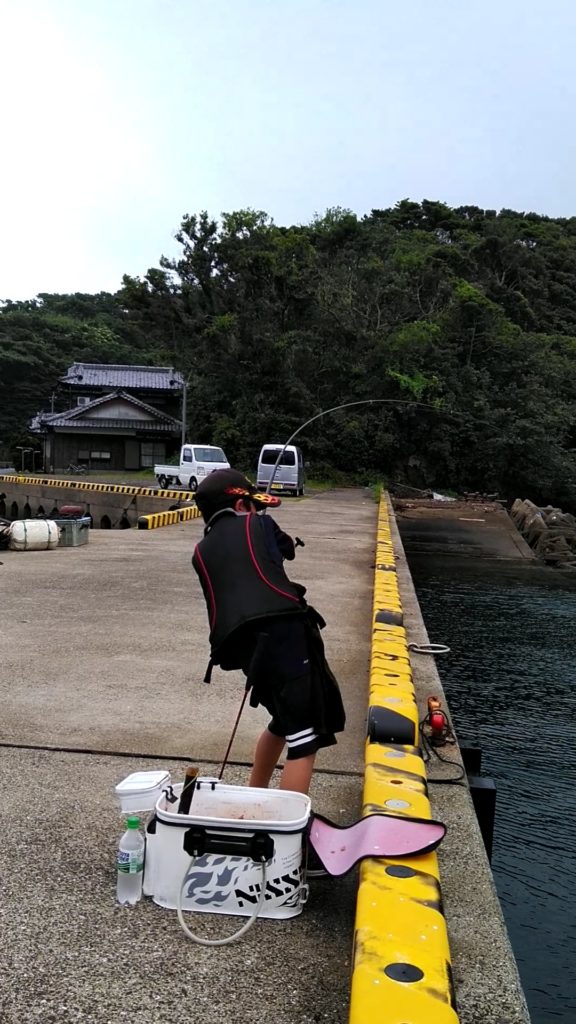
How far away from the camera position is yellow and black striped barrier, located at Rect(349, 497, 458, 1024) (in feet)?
5.60

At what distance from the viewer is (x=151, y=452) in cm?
4069

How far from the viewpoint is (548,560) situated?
18125 millimetres

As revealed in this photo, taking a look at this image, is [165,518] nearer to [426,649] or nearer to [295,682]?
[426,649]

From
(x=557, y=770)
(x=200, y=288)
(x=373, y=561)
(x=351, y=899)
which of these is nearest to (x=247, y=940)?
(x=351, y=899)

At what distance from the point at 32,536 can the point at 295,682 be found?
9199 millimetres

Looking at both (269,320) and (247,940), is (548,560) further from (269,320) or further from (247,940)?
(269,320)

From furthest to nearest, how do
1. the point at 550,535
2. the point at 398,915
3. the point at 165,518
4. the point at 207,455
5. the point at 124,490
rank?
the point at 207,455 < the point at 124,490 < the point at 550,535 < the point at 165,518 < the point at 398,915

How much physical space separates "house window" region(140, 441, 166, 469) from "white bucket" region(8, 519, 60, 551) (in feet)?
97.3

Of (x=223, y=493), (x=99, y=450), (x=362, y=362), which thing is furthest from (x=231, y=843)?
(x=99, y=450)

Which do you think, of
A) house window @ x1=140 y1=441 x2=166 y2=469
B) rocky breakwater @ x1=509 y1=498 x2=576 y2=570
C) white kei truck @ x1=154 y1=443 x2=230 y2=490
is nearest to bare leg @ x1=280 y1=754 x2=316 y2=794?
rocky breakwater @ x1=509 y1=498 x2=576 y2=570

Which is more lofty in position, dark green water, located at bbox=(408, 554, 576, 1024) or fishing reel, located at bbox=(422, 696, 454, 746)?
fishing reel, located at bbox=(422, 696, 454, 746)

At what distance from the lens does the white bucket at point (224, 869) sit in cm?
219

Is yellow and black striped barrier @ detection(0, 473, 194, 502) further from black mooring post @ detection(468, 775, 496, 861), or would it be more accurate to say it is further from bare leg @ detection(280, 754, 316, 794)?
bare leg @ detection(280, 754, 316, 794)

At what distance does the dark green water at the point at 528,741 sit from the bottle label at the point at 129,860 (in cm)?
194
